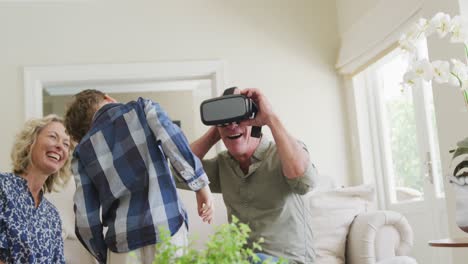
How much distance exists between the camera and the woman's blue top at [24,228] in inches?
74.5

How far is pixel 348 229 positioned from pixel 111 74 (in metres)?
1.89

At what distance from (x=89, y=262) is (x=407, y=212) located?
1746mm

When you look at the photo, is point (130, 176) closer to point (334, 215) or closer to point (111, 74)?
point (334, 215)

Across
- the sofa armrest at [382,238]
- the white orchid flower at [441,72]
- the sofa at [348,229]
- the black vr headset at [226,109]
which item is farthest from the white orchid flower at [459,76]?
the sofa armrest at [382,238]

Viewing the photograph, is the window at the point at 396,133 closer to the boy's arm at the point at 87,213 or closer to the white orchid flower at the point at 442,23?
the white orchid flower at the point at 442,23

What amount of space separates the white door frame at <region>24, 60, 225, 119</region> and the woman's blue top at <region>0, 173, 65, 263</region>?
154 centimetres

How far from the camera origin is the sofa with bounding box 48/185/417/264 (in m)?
2.29

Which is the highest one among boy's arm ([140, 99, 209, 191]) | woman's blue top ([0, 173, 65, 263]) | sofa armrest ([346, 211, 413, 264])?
boy's arm ([140, 99, 209, 191])

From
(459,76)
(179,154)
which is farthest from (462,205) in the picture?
(179,154)

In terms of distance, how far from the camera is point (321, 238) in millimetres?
2475

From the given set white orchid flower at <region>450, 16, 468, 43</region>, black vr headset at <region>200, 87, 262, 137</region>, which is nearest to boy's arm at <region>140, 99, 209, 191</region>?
black vr headset at <region>200, 87, 262, 137</region>

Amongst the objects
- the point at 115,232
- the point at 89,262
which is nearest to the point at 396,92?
the point at 89,262

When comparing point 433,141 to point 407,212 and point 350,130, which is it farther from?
point 350,130

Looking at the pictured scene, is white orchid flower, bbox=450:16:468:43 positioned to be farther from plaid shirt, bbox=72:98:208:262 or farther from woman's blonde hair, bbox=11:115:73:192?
woman's blonde hair, bbox=11:115:73:192
